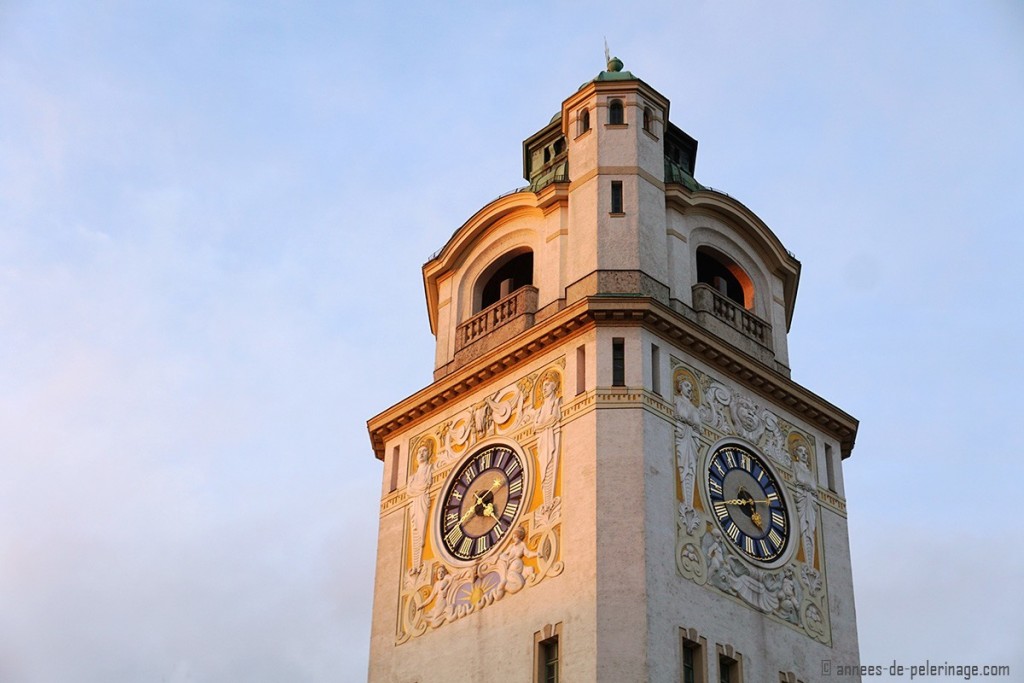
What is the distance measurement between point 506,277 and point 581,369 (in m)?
6.87

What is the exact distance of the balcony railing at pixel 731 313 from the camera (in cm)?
4466

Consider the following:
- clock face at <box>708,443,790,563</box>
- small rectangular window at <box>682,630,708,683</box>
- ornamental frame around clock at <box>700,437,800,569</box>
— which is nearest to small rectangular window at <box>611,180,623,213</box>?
ornamental frame around clock at <box>700,437,800,569</box>

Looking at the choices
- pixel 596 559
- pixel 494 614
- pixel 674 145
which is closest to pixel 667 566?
pixel 596 559

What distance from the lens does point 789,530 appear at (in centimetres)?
4238

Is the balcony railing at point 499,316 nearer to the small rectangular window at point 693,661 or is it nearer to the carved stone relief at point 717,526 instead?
the carved stone relief at point 717,526

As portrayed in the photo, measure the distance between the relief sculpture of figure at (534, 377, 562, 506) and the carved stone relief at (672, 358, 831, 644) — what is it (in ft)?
9.12

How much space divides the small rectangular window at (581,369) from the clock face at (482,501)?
2277 mm

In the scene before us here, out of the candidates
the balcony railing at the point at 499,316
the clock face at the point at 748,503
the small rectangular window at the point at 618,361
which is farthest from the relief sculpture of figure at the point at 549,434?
the clock face at the point at 748,503

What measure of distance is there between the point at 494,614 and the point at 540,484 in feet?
10.5

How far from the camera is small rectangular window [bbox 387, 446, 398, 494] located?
148 feet

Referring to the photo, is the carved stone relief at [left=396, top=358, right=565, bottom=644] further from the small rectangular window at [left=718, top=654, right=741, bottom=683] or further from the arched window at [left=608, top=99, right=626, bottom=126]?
the arched window at [left=608, top=99, right=626, bottom=126]

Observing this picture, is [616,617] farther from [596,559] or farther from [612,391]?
[612,391]

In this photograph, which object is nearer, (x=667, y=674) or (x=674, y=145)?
(x=667, y=674)

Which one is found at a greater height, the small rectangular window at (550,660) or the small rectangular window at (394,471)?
the small rectangular window at (394,471)
